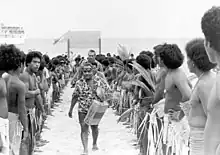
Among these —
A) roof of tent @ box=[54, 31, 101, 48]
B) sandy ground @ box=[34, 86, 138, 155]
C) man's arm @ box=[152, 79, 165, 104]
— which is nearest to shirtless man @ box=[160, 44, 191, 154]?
man's arm @ box=[152, 79, 165, 104]

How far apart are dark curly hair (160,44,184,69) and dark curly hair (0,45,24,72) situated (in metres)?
1.33

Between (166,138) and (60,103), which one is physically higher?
(166,138)

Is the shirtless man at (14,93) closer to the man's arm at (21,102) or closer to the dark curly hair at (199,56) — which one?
the man's arm at (21,102)

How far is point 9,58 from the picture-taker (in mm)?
3846

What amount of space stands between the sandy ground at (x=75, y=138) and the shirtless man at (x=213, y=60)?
4.44 meters

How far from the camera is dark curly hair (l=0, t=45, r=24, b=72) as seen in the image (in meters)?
3.83

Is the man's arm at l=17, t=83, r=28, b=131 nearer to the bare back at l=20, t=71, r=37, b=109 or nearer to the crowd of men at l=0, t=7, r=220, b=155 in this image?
the crowd of men at l=0, t=7, r=220, b=155

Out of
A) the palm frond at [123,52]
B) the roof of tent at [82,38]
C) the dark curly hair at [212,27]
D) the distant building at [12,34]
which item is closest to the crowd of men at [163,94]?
the dark curly hair at [212,27]

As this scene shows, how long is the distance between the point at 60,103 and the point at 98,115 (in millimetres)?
7289

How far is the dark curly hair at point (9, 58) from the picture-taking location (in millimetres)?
3828

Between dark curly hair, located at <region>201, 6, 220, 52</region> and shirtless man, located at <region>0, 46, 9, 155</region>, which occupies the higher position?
dark curly hair, located at <region>201, 6, 220, 52</region>

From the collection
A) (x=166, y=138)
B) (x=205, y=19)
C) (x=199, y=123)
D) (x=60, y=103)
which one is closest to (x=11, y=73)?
(x=166, y=138)

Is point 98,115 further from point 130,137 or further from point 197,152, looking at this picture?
point 197,152

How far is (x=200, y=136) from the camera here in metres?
2.78
